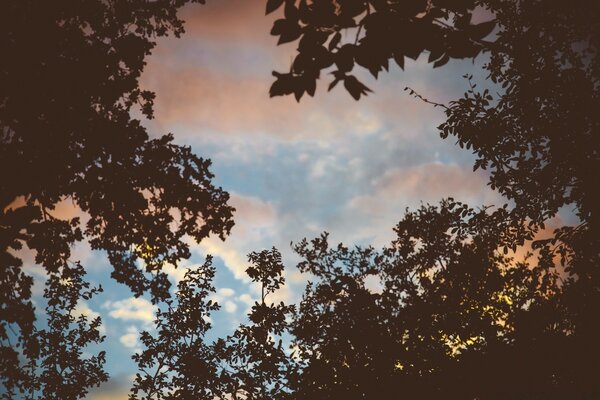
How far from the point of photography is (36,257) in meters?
8.07

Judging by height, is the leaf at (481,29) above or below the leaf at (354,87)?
above

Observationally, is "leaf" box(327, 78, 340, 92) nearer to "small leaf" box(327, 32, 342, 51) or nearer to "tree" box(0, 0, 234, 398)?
"small leaf" box(327, 32, 342, 51)

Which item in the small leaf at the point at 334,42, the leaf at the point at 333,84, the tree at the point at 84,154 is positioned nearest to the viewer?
the leaf at the point at 333,84

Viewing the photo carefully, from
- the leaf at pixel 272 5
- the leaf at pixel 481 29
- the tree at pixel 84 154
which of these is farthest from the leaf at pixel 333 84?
the tree at pixel 84 154

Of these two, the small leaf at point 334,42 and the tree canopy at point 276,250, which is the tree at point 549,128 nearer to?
the tree canopy at point 276,250

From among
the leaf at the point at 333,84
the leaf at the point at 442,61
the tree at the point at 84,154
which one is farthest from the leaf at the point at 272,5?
the tree at the point at 84,154

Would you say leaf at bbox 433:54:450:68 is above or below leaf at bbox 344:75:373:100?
above

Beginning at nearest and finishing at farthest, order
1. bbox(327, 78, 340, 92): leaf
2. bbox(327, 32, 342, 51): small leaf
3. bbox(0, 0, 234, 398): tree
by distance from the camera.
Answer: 1. bbox(327, 78, 340, 92): leaf
2. bbox(327, 32, 342, 51): small leaf
3. bbox(0, 0, 234, 398): tree

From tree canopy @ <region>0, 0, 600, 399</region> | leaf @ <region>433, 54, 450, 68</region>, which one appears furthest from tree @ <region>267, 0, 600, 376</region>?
leaf @ <region>433, 54, 450, 68</region>

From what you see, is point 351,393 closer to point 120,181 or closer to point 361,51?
point 120,181

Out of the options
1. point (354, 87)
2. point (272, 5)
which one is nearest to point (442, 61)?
point (354, 87)

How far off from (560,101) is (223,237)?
28.1ft

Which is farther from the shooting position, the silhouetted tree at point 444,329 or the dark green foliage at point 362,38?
the silhouetted tree at point 444,329

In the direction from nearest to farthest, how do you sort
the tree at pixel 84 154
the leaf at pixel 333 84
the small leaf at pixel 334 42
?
the leaf at pixel 333 84 → the small leaf at pixel 334 42 → the tree at pixel 84 154
